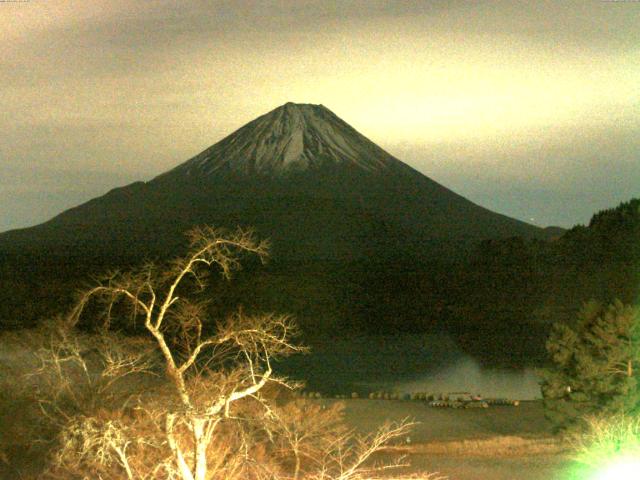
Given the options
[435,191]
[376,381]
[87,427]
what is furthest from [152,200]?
[87,427]

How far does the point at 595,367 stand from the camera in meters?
13.7

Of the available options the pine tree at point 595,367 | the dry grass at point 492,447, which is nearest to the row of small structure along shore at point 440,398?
the dry grass at point 492,447

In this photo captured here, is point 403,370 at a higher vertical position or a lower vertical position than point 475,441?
lower

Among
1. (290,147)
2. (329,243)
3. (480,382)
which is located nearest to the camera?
(480,382)

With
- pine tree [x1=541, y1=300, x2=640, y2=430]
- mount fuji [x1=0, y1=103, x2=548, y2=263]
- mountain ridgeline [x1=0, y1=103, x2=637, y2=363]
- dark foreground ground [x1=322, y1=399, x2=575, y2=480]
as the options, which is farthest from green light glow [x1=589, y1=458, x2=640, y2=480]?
mount fuji [x1=0, y1=103, x2=548, y2=263]

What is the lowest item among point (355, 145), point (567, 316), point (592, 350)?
point (567, 316)

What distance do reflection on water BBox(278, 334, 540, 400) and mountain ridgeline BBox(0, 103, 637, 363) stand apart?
274 cm

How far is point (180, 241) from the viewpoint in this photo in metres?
77.9

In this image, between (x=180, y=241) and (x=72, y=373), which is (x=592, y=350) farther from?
(x=180, y=241)

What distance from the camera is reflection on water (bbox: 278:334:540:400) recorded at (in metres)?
25.2

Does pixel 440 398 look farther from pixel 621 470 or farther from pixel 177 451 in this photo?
pixel 177 451

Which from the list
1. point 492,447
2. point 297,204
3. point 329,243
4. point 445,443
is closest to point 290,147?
point 297,204

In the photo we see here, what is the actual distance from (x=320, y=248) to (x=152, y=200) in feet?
68.8

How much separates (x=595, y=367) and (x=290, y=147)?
7932 centimetres
